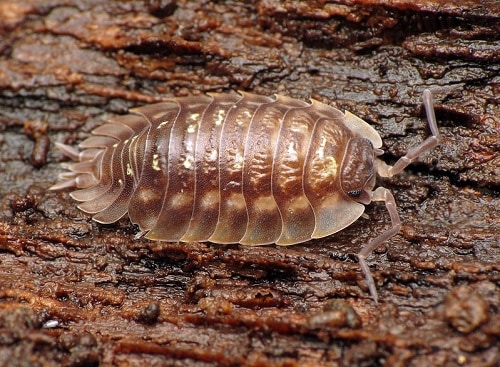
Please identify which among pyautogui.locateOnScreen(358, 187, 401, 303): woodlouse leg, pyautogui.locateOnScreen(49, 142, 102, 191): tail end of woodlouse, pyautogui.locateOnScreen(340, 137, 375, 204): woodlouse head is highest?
pyautogui.locateOnScreen(340, 137, 375, 204): woodlouse head

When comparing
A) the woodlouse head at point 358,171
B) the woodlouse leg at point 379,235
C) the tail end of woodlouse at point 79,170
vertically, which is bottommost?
the tail end of woodlouse at point 79,170

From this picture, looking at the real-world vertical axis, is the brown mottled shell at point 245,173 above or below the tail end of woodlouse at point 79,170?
above

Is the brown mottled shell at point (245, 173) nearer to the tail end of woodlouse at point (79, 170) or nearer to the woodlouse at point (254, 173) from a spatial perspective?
the woodlouse at point (254, 173)

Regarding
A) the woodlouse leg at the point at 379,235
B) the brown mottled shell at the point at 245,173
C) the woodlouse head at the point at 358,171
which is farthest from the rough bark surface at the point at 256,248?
the woodlouse head at the point at 358,171

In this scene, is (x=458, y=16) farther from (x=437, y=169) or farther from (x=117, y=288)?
(x=117, y=288)

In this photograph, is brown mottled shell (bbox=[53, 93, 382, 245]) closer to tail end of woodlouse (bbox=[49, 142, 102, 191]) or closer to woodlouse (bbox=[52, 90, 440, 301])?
woodlouse (bbox=[52, 90, 440, 301])

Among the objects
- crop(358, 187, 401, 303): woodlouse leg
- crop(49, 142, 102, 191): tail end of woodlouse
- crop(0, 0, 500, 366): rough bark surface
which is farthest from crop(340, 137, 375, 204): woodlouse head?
crop(49, 142, 102, 191): tail end of woodlouse

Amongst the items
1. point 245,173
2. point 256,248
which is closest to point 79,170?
point 245,173
